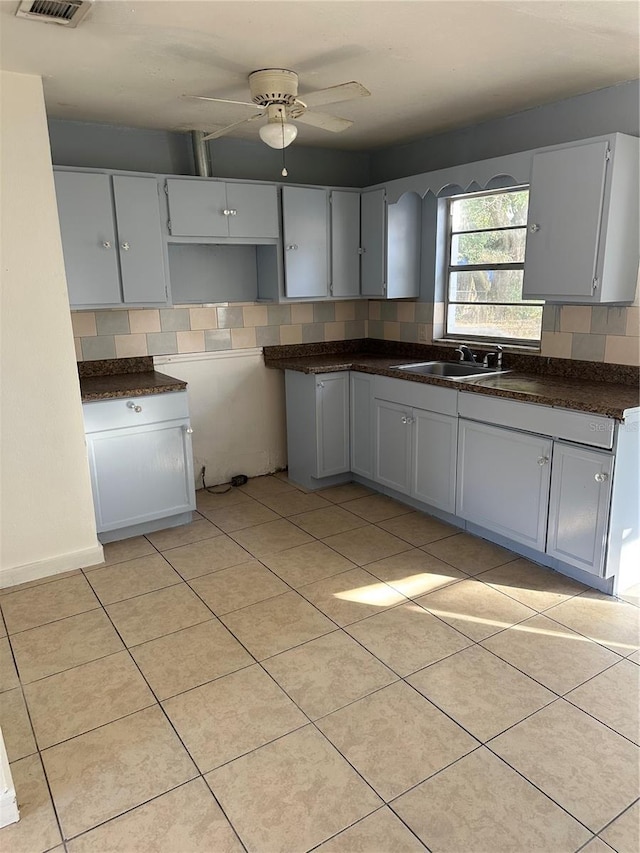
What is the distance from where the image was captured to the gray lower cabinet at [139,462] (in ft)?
10.8

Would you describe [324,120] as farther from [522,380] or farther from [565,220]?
[522,380]

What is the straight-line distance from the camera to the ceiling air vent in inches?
76.2

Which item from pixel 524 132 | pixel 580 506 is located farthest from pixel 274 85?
pixel 580 506

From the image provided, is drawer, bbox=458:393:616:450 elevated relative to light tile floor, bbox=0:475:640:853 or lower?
elevated

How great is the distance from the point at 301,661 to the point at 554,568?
1.44m

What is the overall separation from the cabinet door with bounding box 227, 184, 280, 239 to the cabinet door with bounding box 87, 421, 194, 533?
53.3 inches

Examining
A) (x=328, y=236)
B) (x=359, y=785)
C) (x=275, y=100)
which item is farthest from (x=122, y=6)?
(x=359, y=785)

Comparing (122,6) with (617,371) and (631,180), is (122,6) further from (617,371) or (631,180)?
(617,371)

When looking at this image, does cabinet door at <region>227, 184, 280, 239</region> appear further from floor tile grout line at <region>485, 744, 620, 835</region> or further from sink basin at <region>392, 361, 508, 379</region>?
floor tile grout line at <region>485, 744, 620, 835</region>

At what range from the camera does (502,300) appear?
12.5 ft

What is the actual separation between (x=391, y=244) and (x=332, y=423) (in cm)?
129

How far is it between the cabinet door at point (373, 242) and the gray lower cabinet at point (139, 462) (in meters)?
1.63

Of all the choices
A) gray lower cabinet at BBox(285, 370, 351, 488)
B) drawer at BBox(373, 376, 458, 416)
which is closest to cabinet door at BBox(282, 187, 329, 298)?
gray lower cabinet at BBox(285, 370, 351, 488)

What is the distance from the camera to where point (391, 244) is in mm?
4102
